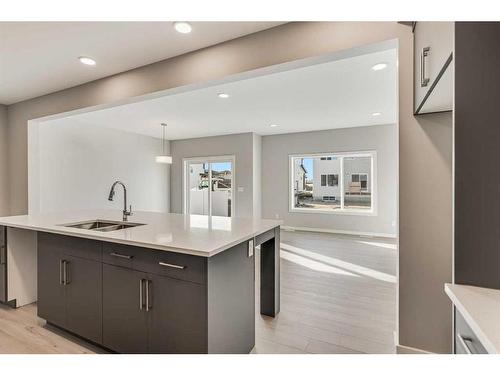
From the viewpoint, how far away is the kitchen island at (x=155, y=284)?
4.66 ft

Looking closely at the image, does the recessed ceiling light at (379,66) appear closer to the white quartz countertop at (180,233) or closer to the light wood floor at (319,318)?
the white quartz countertop at (180,233)

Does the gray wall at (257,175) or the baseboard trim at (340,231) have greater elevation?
the gray wall at (257,175)

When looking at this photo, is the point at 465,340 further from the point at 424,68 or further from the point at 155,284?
the point at 155,284

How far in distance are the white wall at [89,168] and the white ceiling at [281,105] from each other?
338mm

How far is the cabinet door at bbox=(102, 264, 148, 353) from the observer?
1.59 metres

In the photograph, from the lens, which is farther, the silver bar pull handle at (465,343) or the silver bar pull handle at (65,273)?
the silver bar pull handle at (65,273)

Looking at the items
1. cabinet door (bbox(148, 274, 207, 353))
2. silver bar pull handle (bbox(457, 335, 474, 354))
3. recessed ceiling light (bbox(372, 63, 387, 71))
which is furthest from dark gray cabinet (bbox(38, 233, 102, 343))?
recessed ceiling light (bbox(372, 63, 387, 71))

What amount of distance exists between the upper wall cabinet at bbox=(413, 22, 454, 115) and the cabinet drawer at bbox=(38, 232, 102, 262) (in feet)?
7.26

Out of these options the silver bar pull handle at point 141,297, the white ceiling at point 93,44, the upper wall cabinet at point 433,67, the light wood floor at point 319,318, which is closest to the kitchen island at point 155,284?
the silver bar pull handle at point 141,297

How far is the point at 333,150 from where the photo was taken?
6289mm

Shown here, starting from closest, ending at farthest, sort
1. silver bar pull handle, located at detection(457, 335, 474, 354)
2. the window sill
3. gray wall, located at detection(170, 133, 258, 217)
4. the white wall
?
silver bar pull handle, located at detection(457, 335, 474, 354) < the white wall < the window sill < gray wall, located at detection(170, 133, 258, 217)

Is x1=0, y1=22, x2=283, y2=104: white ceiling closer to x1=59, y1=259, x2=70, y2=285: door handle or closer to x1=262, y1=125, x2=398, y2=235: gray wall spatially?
x1=59, y1=259, x2=70, y2=285: door handle

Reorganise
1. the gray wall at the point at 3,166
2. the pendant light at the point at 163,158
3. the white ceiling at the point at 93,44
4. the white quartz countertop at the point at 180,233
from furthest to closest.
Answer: the pendant light at the point at 163,158, the gray wall at the point at 3,166, the white ceiling at the point at 93,44, the white quartz countertop at the point at 180,233
